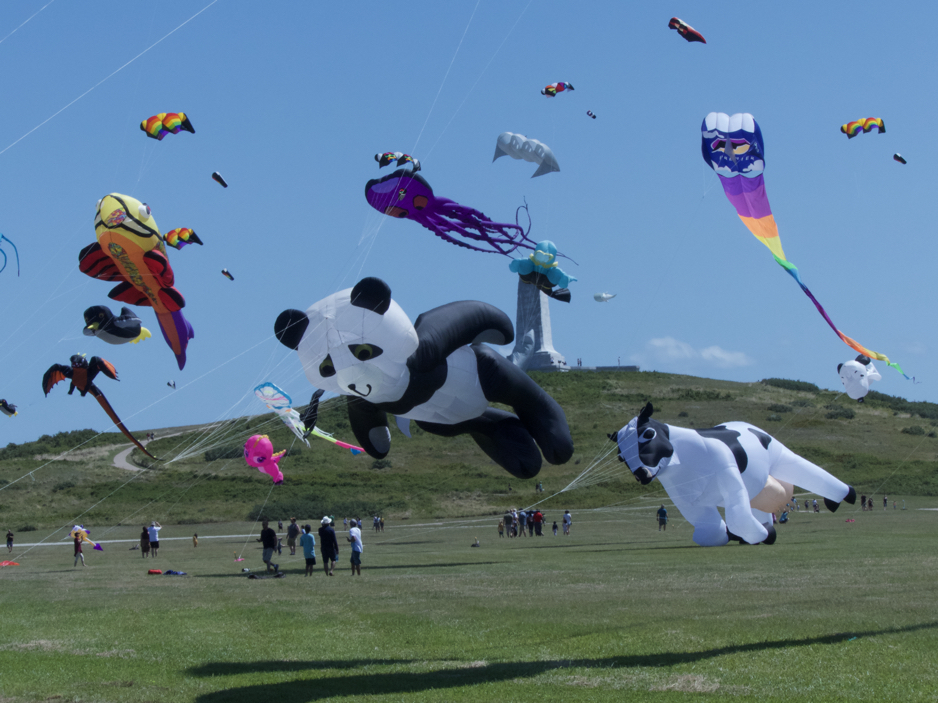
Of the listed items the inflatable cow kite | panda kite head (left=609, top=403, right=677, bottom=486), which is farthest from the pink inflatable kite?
A: panda kite head (left=609, top=403, right=677, bottom=486)

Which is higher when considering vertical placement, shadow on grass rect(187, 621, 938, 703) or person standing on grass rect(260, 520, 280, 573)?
person standing on grass rect(260, 520, 280, 573)

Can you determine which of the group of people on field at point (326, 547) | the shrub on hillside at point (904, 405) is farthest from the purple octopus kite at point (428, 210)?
the shrub on hillside at point (904, 405)

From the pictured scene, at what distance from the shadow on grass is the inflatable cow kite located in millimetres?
2406

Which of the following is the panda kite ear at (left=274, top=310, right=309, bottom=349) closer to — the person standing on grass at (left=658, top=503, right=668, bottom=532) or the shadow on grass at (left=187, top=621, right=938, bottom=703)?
the shadow on grass at (left=187, top=621, right=938, bottom=703)

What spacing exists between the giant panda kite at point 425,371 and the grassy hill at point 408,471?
28.3 m

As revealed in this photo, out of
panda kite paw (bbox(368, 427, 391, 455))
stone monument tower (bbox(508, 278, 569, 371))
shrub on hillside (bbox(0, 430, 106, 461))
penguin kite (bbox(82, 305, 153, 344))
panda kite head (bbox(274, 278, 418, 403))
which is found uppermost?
stone monument tower (bbox(508, 278, 569, 371))

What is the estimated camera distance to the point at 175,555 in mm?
27969

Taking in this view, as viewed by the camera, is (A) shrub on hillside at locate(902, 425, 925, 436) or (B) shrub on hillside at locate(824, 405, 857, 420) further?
(B) shrub on hillside at locate(824, 405, 857, 420)

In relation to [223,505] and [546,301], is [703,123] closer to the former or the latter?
[223,505]

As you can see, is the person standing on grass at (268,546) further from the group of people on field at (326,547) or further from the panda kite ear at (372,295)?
the panda kite ear at (372,295)

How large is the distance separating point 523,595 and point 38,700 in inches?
325

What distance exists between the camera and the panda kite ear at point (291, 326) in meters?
9.79

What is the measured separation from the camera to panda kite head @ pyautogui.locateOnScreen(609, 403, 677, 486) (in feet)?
43.0

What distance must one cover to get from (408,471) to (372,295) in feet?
156
